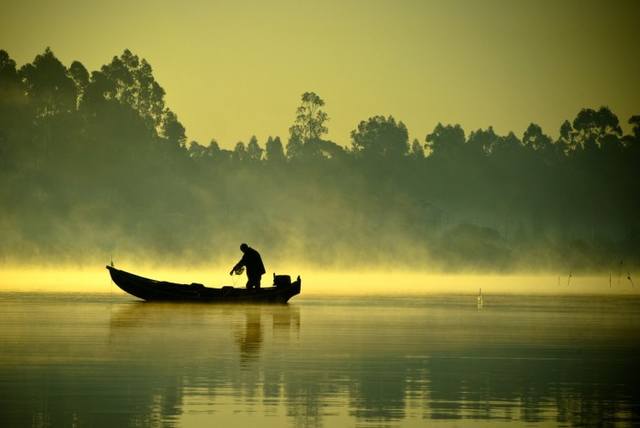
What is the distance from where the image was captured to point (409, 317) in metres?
49.2

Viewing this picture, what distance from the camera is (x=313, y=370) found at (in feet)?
95.7

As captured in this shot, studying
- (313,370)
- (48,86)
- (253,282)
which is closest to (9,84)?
(48,86)

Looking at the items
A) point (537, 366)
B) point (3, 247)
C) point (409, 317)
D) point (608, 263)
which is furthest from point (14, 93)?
point (537, 366)

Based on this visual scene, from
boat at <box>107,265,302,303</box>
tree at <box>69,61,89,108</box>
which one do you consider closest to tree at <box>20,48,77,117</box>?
tree at <box>69,61,89,108</box>

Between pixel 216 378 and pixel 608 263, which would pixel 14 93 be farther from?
pixel 216 378

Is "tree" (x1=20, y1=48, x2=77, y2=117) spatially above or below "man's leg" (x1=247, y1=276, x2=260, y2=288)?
above

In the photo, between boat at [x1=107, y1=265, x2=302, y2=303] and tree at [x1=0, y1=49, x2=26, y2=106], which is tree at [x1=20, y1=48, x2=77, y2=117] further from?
boat at [x1=107, y1=265, x2=302, y2=303]

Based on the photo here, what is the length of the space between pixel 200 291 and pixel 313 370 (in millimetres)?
27774

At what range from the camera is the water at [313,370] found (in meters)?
23.3

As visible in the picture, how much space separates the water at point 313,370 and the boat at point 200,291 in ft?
24.1

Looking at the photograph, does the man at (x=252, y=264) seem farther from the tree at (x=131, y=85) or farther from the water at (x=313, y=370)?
the tree at (x=131, y=85)

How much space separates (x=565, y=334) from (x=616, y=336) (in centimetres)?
141

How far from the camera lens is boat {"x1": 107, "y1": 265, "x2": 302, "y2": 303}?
5656 centimetres

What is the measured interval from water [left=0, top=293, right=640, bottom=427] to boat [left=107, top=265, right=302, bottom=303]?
7353 mm
